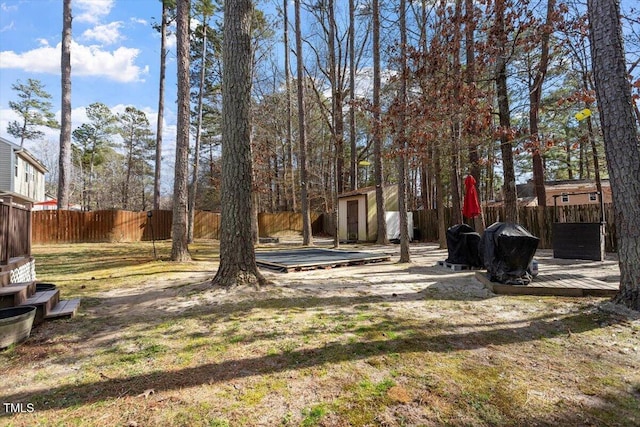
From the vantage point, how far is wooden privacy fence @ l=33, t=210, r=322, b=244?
587 inches

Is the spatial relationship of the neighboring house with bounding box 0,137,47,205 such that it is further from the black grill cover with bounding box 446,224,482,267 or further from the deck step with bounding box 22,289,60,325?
the black grill cover with bounding box 446,224,482,267

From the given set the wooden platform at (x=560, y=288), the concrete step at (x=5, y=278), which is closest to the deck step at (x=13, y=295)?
the concrete step at (x=5, y=278)

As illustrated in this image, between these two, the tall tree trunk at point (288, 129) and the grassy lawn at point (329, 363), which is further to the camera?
the tall tree trunk at point (288, 129)

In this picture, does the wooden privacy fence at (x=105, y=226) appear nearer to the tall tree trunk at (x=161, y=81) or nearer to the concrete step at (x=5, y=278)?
the tall tree trunk at (x=161, y=81)

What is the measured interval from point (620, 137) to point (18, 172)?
927 inches

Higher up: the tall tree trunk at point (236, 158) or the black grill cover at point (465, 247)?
the tall tree trunk at point (236, 158)

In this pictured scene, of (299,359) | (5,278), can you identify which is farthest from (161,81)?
(299,359)

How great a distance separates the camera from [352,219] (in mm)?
15758

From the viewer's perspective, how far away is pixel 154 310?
3.79 metres

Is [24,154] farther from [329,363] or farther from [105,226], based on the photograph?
[329,363]

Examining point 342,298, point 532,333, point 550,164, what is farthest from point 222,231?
point 550,164

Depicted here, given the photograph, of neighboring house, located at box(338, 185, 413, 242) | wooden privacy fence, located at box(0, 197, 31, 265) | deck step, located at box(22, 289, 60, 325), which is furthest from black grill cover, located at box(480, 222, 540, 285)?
neighboring house, located at box(338, 185, 413, 242)

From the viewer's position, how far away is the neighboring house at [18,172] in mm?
16172

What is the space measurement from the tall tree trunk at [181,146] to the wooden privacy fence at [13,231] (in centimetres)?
305
